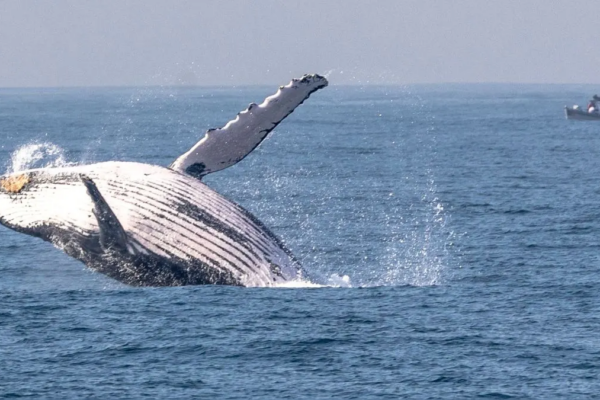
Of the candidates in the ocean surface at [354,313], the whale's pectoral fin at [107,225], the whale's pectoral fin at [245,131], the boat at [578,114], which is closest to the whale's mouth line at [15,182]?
the ocean surface at [354,313]

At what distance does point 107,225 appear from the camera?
1789cm

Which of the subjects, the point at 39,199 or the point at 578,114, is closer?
the point at 39,199

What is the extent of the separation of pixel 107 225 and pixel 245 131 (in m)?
2.96

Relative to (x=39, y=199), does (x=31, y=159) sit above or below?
below

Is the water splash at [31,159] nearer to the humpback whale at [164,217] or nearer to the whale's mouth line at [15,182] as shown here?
the whale's mouth line at [15,182]

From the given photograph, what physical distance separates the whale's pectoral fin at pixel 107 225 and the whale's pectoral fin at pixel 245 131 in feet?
6.19

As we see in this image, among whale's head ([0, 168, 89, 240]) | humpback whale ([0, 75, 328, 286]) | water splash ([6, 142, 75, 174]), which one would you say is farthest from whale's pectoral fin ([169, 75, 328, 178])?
water splash ([6, 142, 75, 174])

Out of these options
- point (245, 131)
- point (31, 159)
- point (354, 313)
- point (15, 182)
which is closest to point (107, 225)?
point (15, 182)

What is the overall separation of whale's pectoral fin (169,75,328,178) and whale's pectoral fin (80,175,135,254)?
6.19 ft

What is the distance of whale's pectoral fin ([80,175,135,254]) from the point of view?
57.8 feet

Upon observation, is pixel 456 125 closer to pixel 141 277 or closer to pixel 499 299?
pixel 499 299

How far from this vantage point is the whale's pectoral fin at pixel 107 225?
17.6 meters

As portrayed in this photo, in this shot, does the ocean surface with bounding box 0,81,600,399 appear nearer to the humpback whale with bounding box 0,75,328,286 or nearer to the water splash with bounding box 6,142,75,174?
the water splash with bounding box 6,142,75,174

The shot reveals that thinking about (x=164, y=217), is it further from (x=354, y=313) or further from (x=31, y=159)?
(x=31, y=159)
